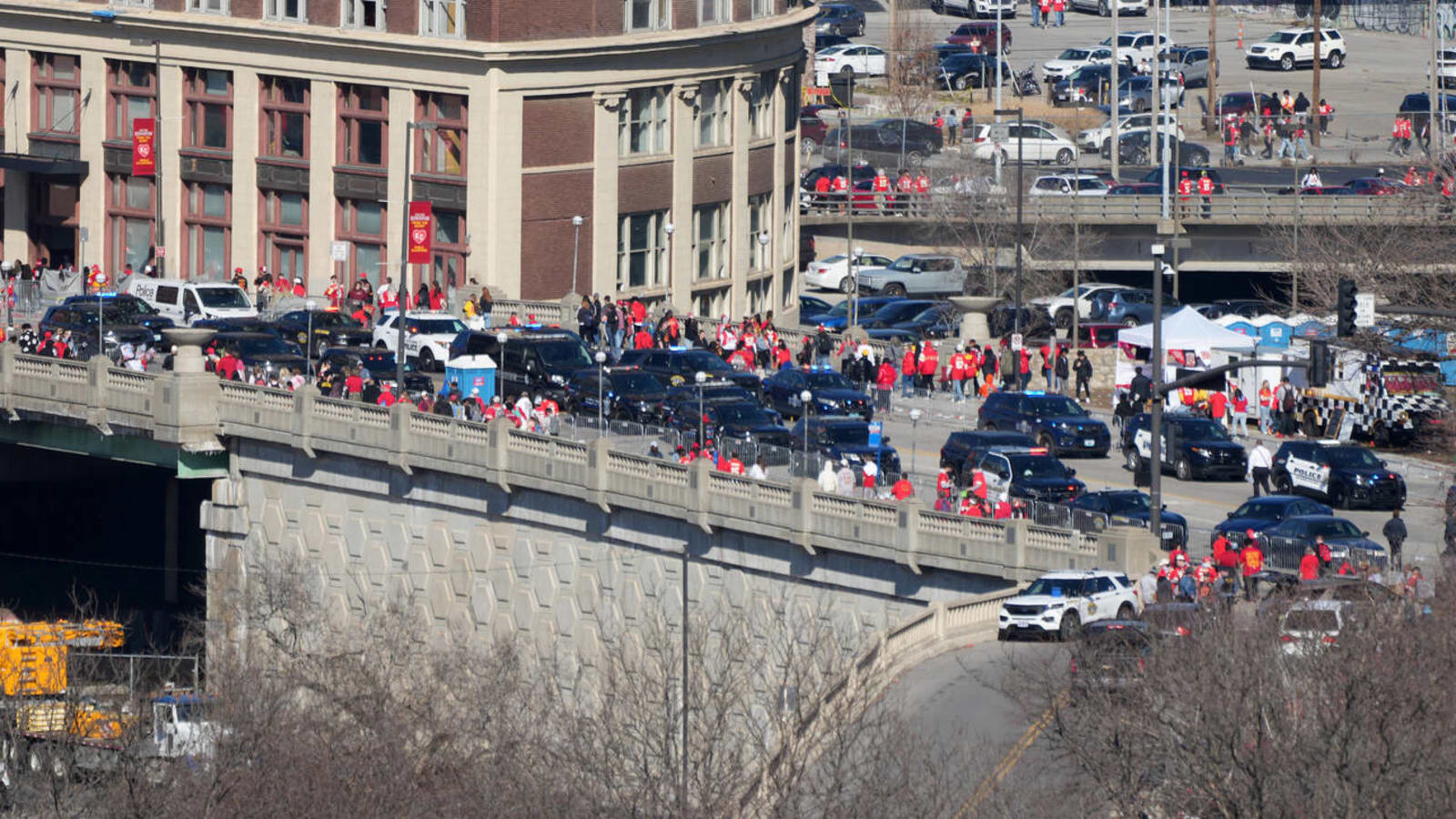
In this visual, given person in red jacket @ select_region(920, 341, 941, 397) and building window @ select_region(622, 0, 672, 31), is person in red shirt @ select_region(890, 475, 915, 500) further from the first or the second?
building window @ select_region(622, 0, 672, 31)

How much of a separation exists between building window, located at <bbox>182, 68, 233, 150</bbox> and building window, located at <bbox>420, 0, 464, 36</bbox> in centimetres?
733

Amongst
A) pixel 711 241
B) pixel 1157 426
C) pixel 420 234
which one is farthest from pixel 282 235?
pixel 1157 426

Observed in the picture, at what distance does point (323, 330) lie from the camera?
72.8 m

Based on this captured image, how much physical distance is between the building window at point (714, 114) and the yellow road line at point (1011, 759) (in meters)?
50.2

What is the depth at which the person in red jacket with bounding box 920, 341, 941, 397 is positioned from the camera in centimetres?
7225

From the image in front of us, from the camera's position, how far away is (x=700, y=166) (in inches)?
3548

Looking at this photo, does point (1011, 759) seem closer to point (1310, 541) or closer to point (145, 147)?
point (1310, 541)

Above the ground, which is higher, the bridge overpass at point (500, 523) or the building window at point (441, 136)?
the building window at point (441, 136)

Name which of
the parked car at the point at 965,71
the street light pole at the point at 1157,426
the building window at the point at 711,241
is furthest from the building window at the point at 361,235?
the parked car at the point at 965,71

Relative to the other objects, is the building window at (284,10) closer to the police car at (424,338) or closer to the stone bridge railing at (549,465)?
the police car at (424,338)

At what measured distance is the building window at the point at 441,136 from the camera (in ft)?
279

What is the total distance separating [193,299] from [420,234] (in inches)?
241

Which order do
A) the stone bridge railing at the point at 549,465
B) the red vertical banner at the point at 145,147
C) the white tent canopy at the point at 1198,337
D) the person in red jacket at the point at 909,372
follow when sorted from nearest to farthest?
the stone bridge railing at the point at 549,465, the person in red jacket at the point at 909,372, the white tent canopy at the point at 1198,337, the red vertical banner at the point at 145,147

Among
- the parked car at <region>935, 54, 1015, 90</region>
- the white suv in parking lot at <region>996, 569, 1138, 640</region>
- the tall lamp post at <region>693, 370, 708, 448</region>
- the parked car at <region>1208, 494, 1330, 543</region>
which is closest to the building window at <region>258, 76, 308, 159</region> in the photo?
the tall lamp post at <region>693, 370, 708, 448</region>
